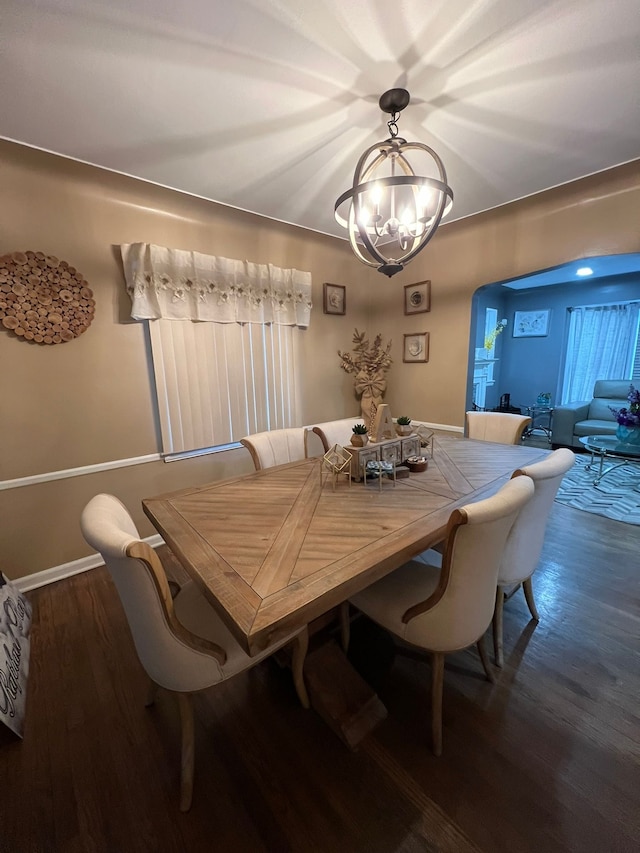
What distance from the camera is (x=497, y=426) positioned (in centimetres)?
257

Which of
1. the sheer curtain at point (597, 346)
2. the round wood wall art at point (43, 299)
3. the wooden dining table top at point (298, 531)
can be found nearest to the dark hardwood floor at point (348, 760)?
the wooden dining table top at point (298, 531)

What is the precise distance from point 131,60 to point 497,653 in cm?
302

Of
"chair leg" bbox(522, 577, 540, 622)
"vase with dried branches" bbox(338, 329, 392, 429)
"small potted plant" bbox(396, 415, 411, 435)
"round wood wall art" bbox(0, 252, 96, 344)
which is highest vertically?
"round wood wall art" bbox(0, 252, 96, 344)

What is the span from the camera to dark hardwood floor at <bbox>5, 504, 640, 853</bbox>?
0.98 m

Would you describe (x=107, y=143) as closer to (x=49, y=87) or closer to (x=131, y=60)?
(x=49, y=87)

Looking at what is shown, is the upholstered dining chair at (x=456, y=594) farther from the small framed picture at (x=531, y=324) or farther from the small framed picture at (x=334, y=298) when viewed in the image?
the small framed picture at (x=531, y=324)

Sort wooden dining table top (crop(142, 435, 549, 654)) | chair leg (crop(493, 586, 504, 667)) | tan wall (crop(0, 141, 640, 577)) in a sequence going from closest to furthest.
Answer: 1. wooden dining table top (crop(142, 435, 549, 654))
2. chair leg (crop(493, 586, 504, 667))
3. tan wall (crop(0, 141, 640, 577))

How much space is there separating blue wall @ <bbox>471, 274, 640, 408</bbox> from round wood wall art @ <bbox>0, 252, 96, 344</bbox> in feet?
16.6

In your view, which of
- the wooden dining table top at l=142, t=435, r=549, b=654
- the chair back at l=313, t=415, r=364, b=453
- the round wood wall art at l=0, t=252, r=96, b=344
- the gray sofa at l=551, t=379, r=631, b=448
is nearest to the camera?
the wooden dining table top at l=142, t=435, r=549, b=654

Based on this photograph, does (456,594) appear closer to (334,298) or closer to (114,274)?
(114,274)

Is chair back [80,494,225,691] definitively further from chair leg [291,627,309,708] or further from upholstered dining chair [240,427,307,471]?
upholstered dining chair [240,427,307,471]

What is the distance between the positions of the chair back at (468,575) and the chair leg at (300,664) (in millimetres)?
388

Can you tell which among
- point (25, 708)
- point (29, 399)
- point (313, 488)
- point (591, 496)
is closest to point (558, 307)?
point (591, 496)

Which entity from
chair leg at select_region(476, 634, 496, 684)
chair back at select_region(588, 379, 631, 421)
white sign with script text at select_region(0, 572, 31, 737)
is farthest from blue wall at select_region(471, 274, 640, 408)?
white sign with script text at select_region(0, 572, 31, 737)
